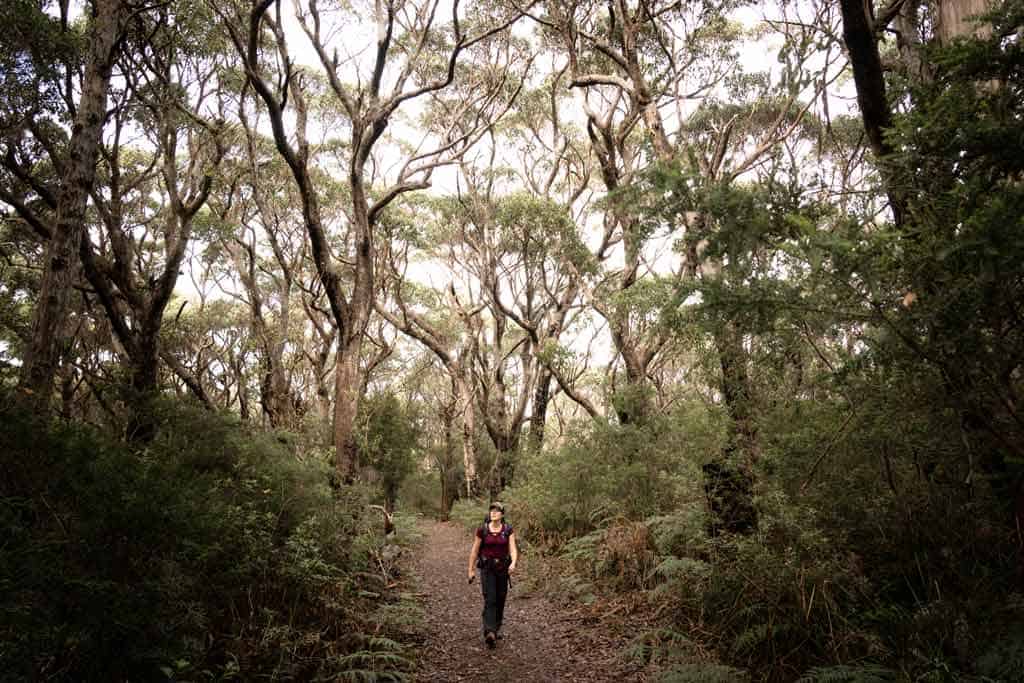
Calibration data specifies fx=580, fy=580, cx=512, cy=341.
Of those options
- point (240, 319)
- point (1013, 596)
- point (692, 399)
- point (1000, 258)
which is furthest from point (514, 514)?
point (240, 319)

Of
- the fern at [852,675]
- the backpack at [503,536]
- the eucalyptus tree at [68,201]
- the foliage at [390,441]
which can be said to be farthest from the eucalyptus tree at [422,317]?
the fern at [852,675]

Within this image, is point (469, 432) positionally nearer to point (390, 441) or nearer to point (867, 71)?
point (390, 441)

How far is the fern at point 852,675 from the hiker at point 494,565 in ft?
10.8

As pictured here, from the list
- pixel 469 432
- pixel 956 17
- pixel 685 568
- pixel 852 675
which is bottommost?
pixel 852 675

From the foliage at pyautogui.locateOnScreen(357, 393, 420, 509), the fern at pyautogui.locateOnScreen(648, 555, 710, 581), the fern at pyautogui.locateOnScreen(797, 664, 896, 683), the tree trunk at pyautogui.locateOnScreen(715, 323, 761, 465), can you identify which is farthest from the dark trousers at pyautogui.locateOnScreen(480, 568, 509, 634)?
the foliage at pyautogui.locateOnScreen(357, 393, 420, 509)

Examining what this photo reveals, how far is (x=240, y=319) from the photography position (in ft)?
81.4

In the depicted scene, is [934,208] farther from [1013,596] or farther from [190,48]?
[190,48]

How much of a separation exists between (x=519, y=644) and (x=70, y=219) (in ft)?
22.2

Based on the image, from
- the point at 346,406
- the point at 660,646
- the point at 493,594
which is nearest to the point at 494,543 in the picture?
the point at 493,594

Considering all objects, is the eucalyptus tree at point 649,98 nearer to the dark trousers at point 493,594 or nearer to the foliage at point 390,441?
the dark trousers at point 493,594

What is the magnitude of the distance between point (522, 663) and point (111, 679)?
3.72m

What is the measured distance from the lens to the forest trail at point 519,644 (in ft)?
17.7

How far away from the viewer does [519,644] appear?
6.34 meters

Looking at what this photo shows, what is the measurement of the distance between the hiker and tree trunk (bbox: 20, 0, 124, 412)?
461cm
